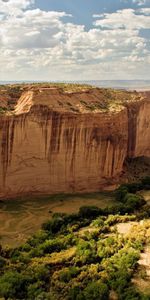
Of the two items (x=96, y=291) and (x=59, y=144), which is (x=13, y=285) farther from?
(x=59, y=144)

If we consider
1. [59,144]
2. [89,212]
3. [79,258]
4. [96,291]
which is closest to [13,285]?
[96,291]

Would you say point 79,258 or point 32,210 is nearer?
point 79,258

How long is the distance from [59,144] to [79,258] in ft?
52.4

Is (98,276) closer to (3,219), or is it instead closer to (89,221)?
(89,221)

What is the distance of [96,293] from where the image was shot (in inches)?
889

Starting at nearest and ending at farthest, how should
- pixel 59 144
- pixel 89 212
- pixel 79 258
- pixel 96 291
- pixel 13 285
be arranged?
pixel 96 291, pixel 13 285, pixel 79 258, pixel 89 212, pixel 59 144

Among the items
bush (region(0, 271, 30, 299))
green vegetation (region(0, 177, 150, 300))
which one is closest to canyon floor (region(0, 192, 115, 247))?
green vegetation (region(0, 177, 150, 300))

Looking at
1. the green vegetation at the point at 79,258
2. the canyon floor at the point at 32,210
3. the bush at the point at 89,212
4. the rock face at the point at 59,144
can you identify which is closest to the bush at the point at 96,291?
the green vegetation at the point at 79,258

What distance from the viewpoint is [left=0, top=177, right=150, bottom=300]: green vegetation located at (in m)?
23.1

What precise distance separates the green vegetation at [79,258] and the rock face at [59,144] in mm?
5861

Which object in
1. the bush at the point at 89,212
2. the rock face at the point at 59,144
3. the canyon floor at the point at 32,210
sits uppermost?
the rock face at the point at 59,144

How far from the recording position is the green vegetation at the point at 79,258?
23141mm

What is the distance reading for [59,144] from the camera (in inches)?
1618

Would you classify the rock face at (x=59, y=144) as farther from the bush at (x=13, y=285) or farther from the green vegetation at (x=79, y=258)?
the bush at (x=13, y=285)
